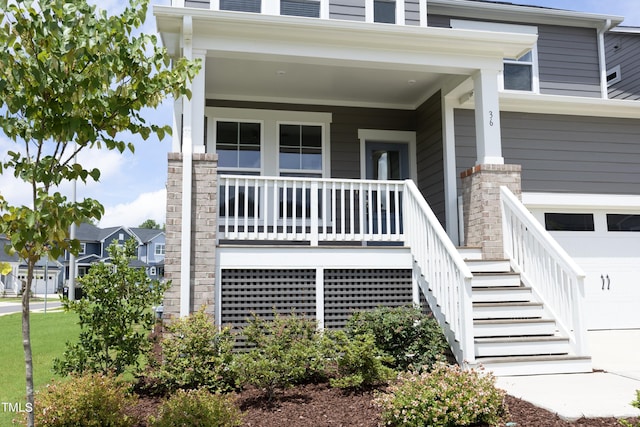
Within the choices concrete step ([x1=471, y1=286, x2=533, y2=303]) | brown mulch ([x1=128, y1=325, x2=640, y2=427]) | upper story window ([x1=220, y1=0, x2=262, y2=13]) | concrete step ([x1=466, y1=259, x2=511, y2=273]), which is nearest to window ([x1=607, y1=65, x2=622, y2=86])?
Result: concrete step ([x1=466, y1=259, x2=511, y2=273])

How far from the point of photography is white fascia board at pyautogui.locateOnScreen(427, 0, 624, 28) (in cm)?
1033

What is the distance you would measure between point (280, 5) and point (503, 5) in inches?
184

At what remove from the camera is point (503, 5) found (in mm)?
10578

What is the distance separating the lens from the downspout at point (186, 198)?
603 centimetres

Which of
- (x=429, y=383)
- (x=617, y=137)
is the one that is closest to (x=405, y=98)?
(x=617, y=137)

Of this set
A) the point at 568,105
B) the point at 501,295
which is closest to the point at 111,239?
the point at 568,105

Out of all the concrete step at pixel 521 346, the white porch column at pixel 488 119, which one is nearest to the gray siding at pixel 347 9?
the white porch column at pixel 488 119

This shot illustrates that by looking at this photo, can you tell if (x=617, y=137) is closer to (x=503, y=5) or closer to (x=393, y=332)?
(x=503, y=5)

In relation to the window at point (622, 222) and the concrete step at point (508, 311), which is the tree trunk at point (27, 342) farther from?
the window at point (622, 222)

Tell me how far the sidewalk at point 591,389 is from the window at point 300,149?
199 inches

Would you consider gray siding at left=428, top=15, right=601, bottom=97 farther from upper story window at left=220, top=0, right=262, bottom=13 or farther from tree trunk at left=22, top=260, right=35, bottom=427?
tree trunk at left=22, top=260, right=35, bottom=427

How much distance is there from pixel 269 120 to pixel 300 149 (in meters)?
0.72

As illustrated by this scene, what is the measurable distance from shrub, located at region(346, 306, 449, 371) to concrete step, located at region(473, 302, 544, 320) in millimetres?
679

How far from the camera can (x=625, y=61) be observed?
12.0 m
